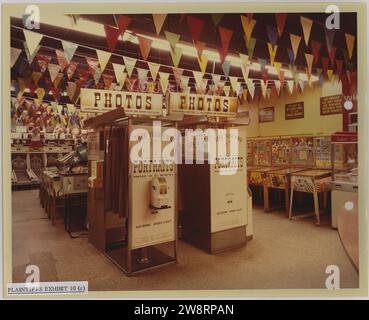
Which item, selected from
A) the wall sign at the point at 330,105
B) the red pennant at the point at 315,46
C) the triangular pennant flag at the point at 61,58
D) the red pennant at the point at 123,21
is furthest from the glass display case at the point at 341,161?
the triangular pennant flag at the point at 61,58

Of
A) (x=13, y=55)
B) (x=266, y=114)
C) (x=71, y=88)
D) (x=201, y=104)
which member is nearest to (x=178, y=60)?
(x=201, y=104)

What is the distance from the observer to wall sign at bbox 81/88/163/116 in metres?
3.70

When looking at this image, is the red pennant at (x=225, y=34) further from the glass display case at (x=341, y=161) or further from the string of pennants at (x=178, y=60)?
the glass display case at (x=341, y=161)

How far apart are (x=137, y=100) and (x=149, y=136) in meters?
1.11

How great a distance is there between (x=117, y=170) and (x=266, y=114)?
4.69 metres

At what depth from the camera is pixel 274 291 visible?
2.58 m

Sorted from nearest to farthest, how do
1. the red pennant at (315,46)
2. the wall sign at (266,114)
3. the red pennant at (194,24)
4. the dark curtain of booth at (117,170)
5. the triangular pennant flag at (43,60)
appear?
the red pennant at (194,24) → the dark curtain of booth at (117,170) → the red pennant at (315,46) → the triangular pennant flag at (43,60) → the wall sign at (266,114)

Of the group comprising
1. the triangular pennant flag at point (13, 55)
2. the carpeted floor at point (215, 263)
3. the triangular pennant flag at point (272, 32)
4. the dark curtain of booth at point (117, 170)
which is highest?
the triangular pennant flag at point (272, 32)

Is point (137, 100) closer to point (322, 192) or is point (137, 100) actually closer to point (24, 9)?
point (24, 9)

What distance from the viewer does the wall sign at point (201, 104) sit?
4109mm

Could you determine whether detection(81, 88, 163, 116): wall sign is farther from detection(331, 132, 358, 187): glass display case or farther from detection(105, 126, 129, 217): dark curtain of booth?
detection(331, 132, 358, 187): glass display case

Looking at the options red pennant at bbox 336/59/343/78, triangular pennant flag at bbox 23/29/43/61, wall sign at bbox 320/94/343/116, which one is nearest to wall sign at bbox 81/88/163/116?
triangular pennant flag at bbox 23/29/43/61

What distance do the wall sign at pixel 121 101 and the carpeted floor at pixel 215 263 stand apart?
1.43 meters

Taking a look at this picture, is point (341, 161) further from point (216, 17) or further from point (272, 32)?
point (216, 17)
